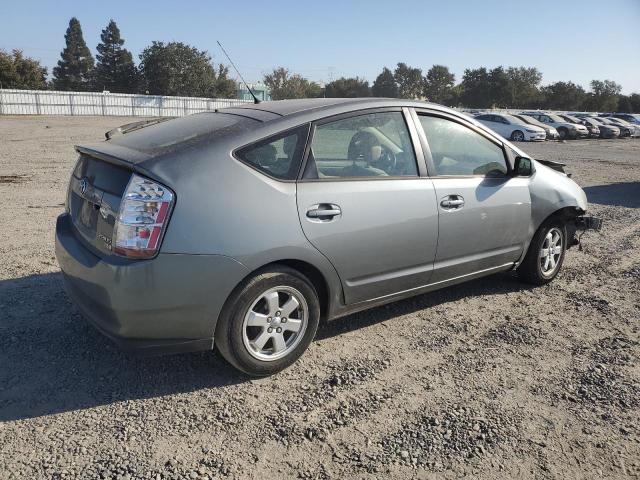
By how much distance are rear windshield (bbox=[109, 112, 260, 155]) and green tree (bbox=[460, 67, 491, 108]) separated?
A: 8371 cm

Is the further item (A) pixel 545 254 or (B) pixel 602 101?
(B) pixel 602 101

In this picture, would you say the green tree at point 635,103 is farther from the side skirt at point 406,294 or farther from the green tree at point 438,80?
the side skirt at point 406,294

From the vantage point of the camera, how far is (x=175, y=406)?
308 cm

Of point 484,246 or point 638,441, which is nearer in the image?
point 638,441

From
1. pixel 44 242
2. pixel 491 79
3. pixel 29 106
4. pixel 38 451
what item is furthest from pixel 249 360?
pixel 491 79

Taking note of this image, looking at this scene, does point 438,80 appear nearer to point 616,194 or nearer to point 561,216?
point 616,194

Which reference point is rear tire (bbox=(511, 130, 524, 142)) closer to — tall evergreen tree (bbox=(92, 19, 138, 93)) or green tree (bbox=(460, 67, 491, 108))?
green tree (bbox=(460, 67, 491, 108))

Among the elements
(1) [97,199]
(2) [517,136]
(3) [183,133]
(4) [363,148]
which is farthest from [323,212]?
(2) [517,136]

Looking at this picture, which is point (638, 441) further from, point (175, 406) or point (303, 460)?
point (175, 406)

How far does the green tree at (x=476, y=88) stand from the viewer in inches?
3189

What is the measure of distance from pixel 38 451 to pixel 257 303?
1.36 metres

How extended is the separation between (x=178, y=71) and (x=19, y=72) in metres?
19.4

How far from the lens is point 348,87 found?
270ft

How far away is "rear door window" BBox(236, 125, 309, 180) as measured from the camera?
3.24 metres
